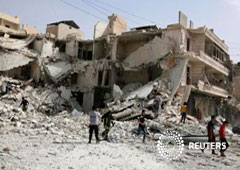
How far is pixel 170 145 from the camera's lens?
10648 millimetres

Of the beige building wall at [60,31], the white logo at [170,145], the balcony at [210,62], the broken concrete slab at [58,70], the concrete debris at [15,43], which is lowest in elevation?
the white logo at [170,145]

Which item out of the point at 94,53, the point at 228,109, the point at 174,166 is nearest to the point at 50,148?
the point at 174,166

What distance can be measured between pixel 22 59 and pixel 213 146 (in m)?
19.7

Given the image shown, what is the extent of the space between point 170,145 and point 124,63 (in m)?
15.0

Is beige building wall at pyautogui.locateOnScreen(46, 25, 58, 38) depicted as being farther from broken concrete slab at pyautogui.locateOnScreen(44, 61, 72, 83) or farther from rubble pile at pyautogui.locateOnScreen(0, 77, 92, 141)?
rubble pile at pyautogui.locateOnScreen(0, 77, 92, 141)

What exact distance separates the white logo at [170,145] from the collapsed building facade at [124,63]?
7.87 meters

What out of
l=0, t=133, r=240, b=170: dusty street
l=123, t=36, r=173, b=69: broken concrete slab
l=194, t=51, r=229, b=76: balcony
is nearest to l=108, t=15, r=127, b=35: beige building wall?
l=123, t=36, r=173, b=69: broken concrete slab

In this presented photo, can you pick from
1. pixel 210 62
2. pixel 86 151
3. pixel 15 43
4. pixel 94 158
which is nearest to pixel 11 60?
pixel 15 43

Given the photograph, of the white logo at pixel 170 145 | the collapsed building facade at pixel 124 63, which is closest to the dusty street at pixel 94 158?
the white logo at pixel 170 145

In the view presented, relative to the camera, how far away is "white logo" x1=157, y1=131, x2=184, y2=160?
29.0 ft

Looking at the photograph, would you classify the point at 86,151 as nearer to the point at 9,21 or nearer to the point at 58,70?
the point at 58,70

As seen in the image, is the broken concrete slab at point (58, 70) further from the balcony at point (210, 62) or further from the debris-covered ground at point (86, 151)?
the balcony at point (210, 62)

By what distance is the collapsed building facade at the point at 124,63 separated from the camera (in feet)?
71.5

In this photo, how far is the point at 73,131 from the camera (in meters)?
12.7
